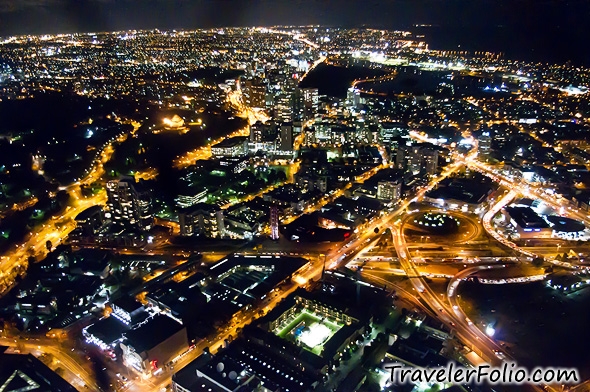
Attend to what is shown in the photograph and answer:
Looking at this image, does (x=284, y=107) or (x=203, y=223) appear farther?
(x=284, y=107)

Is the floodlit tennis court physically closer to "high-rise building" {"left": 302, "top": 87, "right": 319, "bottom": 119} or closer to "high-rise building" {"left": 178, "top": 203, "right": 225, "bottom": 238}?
"high-rise building" {"left": 178, "top": 203, "right": 225, "bottom": 238}

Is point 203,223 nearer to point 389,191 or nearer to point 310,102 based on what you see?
point 389,191

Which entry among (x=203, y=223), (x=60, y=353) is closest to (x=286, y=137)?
(x=203, y=223)

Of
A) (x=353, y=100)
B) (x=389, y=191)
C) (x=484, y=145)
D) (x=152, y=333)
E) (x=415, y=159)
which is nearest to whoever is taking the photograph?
(x=152, y=333)

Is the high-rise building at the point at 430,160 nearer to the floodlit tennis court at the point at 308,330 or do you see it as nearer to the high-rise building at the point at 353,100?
the floodlit tennis court at the point at 308,330

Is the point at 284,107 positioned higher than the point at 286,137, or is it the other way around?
the point at 284,107

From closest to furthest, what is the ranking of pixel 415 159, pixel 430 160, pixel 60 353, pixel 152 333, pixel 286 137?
pixel 152 333 → pixel 60 353 → pixel 430 160 → pixel 415 159 → pixel 286 137

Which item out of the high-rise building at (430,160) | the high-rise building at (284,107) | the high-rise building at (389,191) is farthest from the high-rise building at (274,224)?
the high-rise building at (284,107)
